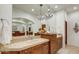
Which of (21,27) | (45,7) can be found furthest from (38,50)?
(45,7)

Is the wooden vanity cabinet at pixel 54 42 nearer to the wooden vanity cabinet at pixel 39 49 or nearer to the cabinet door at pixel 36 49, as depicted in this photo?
the wooden vanity cabinet at pixel 39 49

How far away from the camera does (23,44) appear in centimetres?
199

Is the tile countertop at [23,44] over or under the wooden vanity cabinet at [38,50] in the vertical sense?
over

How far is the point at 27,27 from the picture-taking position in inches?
79.8

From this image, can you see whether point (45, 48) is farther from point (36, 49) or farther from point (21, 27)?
point (21, 27)

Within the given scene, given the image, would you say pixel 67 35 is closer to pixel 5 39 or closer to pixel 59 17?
pixel 59 17

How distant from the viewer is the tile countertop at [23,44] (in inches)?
75.2

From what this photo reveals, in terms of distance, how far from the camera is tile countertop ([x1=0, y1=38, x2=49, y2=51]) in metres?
1.91

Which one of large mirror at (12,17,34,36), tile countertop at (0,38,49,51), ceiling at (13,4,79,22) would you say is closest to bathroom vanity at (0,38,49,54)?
tile countertop at (0,38,49,51)

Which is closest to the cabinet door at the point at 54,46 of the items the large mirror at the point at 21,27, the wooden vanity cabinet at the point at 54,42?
the wooden vanity cabinet at the point at 54,42

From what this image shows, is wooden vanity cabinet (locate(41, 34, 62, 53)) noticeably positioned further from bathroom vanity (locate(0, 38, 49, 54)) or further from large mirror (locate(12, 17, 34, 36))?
large mirror (locate(12, 17, 34, 36))

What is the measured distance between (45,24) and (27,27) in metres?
0.31
